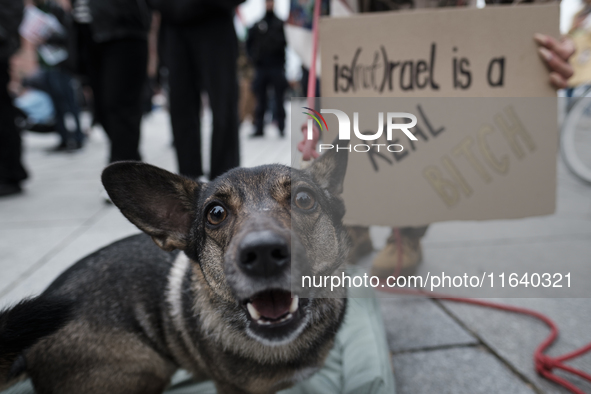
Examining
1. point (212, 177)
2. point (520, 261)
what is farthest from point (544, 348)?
point (212, 177)

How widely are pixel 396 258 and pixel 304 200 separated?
1597 mm

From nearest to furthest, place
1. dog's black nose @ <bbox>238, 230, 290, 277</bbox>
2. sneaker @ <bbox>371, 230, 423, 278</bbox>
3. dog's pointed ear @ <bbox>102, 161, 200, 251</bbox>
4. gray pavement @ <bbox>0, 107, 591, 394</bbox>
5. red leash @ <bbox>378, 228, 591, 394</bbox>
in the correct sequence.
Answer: dog's black nose @ <bbox>238, 230, 290, 277</bbox> → dog's pointed ear @ <bbox>102, 161, 200, 251</bbox> → red leash @ <bbox>378, 228, 591, 394</bbox> → gray pavement @ <bbox>0, 107, 591, 394</bbox> → sneaker @ <bbox>371, 230, 423, 278</bbox>

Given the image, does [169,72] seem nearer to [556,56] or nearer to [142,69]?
[142,69]

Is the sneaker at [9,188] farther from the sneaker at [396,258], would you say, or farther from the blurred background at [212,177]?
the sneaker at [396,258]

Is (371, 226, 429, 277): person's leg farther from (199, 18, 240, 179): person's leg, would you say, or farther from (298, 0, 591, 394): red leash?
(199, 18, 240, 179): person's leg

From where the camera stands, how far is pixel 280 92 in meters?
9.30

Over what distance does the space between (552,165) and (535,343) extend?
1012 mm

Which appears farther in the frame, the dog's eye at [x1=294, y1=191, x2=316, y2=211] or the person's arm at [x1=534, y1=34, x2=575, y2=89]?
the person's arm at [x1=534, y1=34, x2=575, y2=89]

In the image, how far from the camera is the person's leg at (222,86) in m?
3.18

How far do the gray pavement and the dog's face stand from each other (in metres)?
0.26

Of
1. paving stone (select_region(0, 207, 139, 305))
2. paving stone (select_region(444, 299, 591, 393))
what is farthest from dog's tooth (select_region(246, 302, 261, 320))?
paving stone (select_region(0, 207, 139, 305))

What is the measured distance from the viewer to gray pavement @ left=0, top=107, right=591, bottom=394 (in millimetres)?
1775

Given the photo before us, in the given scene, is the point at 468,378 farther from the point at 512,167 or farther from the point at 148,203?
the point at 148,203

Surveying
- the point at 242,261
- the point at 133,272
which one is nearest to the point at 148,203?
the point at 133,272
